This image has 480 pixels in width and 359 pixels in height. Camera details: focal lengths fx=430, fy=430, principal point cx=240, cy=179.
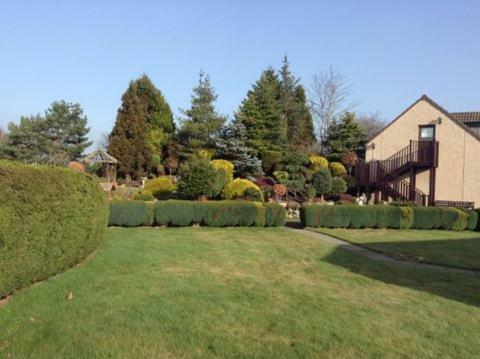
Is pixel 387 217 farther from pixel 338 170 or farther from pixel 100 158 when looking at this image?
pixel 100 158

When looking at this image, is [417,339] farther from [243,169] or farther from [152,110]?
[152,110]

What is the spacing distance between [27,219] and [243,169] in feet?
71.7

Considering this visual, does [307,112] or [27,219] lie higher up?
[307,112]

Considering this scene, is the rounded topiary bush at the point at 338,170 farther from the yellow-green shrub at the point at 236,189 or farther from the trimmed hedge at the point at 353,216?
the trimmed hedge at the point at 353,216

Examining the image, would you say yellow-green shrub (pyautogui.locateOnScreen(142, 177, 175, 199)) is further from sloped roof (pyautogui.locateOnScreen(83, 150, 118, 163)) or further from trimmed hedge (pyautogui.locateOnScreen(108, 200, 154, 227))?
trimmed hedge (pyautogui.locateOnScreen(108, 200, 154, 227))

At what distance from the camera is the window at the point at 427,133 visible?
25656mm

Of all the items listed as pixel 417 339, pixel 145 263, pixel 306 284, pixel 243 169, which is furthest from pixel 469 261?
pixel 243 169

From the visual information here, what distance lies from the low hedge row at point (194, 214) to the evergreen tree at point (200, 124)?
47.9ft

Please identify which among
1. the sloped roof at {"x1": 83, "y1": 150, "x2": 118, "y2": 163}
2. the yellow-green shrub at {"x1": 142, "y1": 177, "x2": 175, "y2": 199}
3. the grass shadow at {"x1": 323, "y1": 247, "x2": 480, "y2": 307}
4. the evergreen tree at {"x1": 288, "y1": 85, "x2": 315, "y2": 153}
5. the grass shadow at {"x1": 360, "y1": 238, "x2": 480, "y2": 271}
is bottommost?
the grass shadow at {"x1": 323, "y1": 247, "x2": 480, "y2": 307}

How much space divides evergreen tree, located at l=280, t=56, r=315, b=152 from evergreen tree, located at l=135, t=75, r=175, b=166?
9401mm

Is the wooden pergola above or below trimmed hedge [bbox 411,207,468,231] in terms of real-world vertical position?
above

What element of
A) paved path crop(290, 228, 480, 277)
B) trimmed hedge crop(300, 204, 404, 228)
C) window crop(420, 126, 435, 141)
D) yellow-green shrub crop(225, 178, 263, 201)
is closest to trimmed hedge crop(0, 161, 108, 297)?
paved path crop(290, 228, 480, 277)

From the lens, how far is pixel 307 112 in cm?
3622

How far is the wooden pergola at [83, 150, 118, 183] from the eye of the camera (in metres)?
27.9
